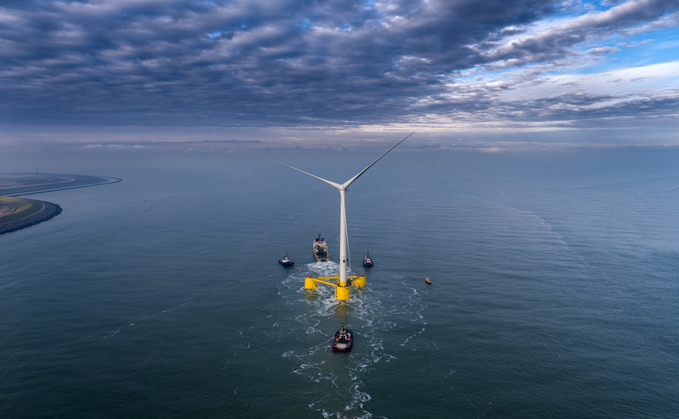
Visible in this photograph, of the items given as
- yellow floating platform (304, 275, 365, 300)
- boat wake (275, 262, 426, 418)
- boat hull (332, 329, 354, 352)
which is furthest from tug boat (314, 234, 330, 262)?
→ boat hull (332, 329, 354, 352)

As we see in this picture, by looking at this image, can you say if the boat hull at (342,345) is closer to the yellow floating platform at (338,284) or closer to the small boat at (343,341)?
the small boat at (343,341)

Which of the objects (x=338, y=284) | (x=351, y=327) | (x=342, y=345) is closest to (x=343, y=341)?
(x=342, y=345)

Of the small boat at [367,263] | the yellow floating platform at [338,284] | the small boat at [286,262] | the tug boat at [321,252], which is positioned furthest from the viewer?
the tug boat at [321,252]

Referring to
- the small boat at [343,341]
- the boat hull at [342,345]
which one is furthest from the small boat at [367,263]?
the boat hull at [342,345]

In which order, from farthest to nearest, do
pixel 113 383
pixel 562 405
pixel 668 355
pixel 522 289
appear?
pixel 522 289, pixel 668 355, pixel 113 383, pixel 562 405

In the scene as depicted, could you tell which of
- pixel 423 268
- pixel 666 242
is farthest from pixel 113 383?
pixel 666 242

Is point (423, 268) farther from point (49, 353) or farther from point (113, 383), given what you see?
point (49, 353)
